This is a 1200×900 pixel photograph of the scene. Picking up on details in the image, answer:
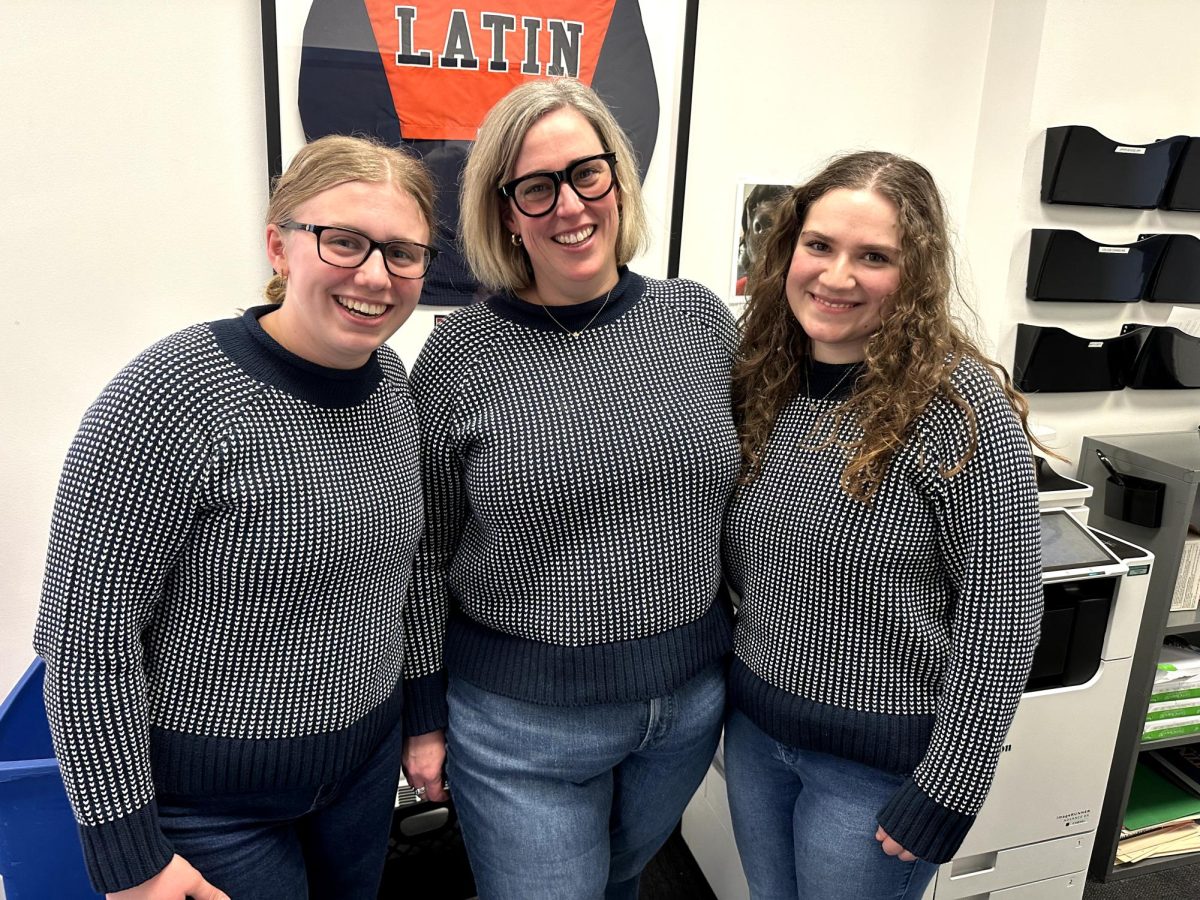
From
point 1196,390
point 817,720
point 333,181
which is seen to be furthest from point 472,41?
point 1196,390

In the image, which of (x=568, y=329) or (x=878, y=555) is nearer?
(x=878, y=555)

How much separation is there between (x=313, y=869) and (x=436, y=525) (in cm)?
48

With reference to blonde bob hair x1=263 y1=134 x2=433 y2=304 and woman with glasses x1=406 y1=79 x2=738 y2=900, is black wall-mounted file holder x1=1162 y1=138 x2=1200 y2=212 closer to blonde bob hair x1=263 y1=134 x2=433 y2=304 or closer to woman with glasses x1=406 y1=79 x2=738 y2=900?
woman with glasses x1=406 y1=79 x2=738 y2=900

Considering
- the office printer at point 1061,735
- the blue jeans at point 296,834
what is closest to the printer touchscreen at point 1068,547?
the office printer at point 1061,735

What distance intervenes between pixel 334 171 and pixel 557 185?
29 cm

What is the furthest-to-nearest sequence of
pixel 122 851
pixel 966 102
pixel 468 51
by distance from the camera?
pixel 966 102 < pixel 468 51 < pixel 122 851

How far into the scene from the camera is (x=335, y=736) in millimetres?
948

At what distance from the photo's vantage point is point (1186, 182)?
6.80 ft

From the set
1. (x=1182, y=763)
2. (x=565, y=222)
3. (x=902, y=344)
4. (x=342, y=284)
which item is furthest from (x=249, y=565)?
(x=1182, y=763)

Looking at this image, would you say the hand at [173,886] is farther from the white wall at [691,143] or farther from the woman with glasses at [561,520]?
the white wall at [691,143]

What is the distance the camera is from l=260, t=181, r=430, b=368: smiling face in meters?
0.90

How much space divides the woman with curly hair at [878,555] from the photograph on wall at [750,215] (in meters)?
0.84

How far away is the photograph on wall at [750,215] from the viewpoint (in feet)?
6.44

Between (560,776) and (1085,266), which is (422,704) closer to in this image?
(560,776)
